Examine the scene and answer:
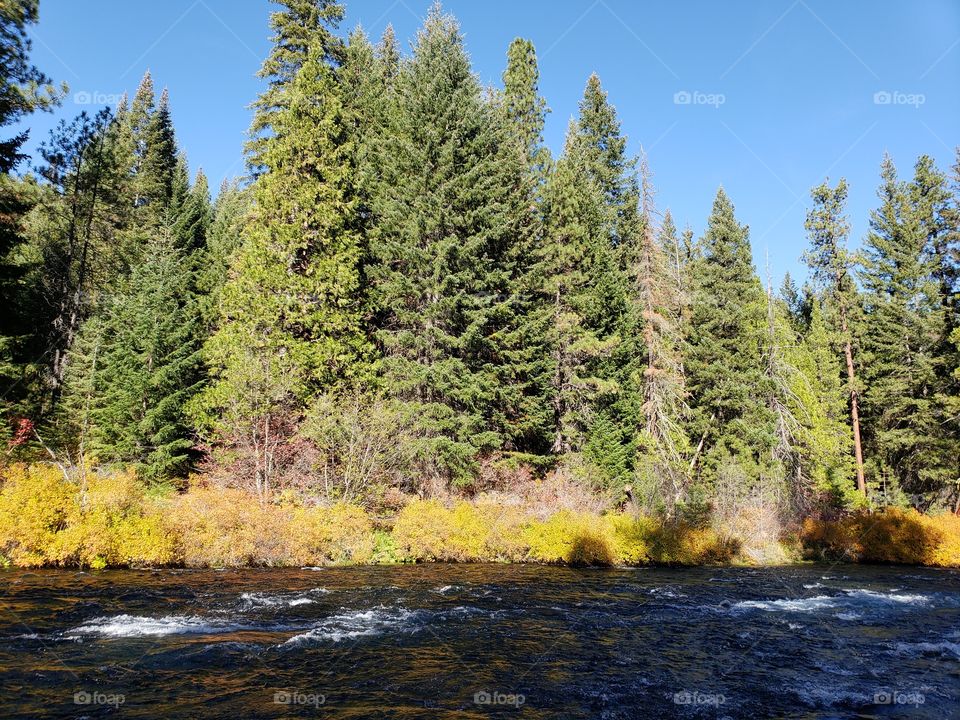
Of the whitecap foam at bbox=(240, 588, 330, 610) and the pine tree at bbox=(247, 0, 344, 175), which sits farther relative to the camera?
the pine tree at bbox=(247, 0, 344, 175)

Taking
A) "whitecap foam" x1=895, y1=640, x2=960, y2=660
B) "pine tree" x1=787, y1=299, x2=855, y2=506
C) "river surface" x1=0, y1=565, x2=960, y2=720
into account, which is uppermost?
"pine tree" x1=787, y1=299, x2=855, y2=506

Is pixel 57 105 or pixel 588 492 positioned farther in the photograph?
pixel 588 492

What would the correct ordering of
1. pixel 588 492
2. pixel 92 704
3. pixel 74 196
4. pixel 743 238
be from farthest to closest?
pixel 743 238 < pixel 74 196 < pixel 588 492 < pixel 92 704

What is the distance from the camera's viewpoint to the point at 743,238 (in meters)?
42.6

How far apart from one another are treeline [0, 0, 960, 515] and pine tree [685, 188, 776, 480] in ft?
1.01

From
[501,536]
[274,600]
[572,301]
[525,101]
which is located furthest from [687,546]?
[525,101]

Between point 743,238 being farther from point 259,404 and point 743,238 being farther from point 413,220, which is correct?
point 259,404

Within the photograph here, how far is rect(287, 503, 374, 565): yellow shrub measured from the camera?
1728 centimetres

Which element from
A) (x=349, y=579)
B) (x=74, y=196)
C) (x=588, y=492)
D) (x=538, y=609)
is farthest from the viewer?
(x=74, y=196)

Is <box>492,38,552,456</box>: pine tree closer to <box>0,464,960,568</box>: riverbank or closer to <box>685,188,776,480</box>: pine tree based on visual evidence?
<box>0,464,960,568</box>: riverbank

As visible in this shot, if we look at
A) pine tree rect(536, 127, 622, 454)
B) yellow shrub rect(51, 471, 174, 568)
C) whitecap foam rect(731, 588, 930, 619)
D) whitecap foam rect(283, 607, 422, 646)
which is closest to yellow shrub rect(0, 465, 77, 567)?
yellow shrub rect(51, 471, 174, 568)

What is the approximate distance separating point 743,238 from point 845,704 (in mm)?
40572

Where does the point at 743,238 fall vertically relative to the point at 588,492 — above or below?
above

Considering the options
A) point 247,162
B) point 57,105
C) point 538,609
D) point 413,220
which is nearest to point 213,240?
point 247,162
